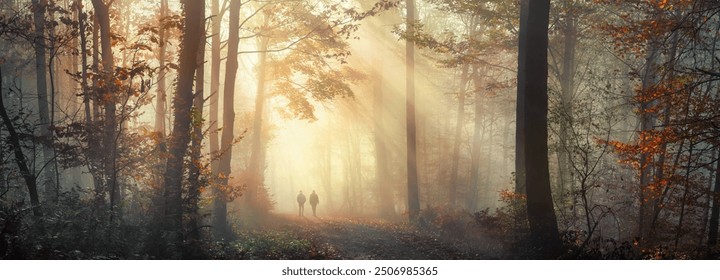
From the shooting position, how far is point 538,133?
11328 millimetres

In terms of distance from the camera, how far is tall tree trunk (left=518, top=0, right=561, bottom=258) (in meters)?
11.3

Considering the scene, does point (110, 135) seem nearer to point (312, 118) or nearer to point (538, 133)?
point (538, 133)

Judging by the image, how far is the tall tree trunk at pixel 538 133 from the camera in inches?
446

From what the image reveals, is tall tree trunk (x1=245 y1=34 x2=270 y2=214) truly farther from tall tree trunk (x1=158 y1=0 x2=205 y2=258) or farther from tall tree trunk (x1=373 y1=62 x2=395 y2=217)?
tall tree trunk (x1=158 y1=0 x2=205 y2=258)

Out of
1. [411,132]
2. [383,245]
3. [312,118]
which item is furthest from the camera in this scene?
[312,118]

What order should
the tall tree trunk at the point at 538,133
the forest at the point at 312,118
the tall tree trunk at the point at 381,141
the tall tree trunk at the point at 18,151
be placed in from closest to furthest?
1. the forest at the point at 312,118
2. the tall tree trunk at the point at 538,133
3. the tall tree trunk at the point at 18,151
4. the tall tree trunk at the point at 381,141

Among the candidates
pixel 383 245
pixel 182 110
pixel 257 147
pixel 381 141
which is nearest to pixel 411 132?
pixel 381 141

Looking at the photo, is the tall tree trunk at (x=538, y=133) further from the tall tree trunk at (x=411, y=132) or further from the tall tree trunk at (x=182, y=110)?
the tall tree trunk at (x=411, y=132)

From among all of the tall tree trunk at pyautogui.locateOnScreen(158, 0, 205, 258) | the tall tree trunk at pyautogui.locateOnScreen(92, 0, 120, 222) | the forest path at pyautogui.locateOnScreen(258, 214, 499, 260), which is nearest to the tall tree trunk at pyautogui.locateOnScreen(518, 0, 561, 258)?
the forest path at pyautogui.locateOnScreen(258, 214, 499, 260)

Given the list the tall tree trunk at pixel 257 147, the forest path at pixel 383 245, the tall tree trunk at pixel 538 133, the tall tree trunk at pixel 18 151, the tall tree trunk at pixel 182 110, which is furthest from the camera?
the tall tree trunk at pixel 257 147

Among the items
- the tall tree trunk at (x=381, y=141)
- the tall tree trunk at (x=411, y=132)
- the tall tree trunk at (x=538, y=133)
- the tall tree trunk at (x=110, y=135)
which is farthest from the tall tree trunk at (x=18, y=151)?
the tall tree trunk at (x=381, y=141)

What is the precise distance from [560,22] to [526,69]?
10515 millimetres
